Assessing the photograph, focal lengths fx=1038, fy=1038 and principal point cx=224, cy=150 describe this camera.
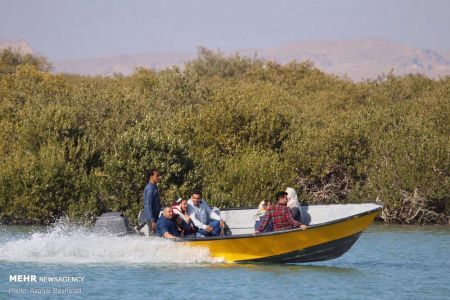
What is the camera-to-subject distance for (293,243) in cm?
2417

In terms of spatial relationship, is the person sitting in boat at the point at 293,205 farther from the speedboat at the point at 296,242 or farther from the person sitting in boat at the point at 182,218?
the person sitting in boat at the point at 182,218

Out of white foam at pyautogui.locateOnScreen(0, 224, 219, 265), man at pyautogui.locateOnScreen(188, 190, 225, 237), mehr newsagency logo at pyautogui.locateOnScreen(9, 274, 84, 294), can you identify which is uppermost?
man at pyautogui.locateOnScreen(188, 190, 225, 237)

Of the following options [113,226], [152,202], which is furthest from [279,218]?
[113,226]

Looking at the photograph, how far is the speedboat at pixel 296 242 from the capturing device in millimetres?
23875

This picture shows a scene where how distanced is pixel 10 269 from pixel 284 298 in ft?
24.1

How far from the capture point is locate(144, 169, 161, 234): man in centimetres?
2431

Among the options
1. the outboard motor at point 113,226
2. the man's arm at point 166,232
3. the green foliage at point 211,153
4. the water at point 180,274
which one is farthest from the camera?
the green foliage at point 211,153

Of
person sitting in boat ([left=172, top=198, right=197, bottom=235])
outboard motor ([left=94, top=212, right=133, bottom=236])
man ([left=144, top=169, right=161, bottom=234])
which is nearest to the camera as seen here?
man ([left=144, top=169, right=161, bottom=234])

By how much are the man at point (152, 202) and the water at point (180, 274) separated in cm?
44

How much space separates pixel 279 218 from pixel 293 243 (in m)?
0.67

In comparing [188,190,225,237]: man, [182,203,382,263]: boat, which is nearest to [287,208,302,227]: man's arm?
[182,203,382,263]: boat

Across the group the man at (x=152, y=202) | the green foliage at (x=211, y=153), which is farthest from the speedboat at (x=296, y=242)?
the green foliage at (x=211, y=153)

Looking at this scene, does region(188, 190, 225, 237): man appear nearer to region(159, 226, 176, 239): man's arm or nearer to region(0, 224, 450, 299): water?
region(0, 224, 450, 299): water

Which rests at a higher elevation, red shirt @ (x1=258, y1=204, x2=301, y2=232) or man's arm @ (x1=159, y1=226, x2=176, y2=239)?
red shirt @ (x1=258, y1=204, x2=301, y2=232)
